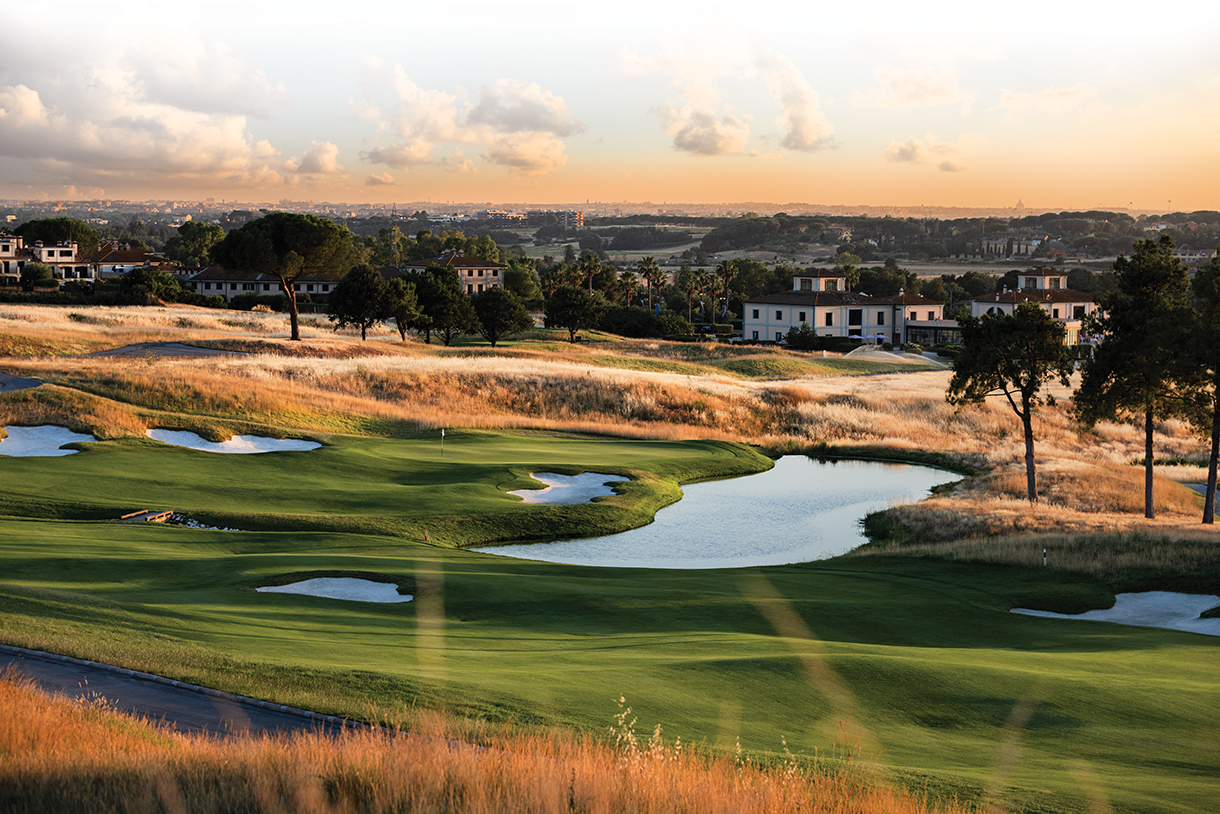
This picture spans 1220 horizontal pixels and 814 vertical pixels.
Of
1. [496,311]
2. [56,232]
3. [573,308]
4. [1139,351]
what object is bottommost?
[1139,351]

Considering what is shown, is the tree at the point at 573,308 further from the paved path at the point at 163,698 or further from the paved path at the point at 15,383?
the paved path at the point at 163,698

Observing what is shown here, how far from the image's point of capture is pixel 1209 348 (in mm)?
32844

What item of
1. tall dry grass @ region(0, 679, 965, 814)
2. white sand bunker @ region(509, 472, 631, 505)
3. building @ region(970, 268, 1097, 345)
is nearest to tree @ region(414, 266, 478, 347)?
white sand bunker @ region(509, 472, 631, 505)

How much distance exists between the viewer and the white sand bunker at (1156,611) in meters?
20.9

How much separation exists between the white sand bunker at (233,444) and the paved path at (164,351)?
84.5ft

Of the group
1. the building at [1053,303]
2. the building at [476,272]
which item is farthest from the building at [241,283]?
the building at [1053,303]

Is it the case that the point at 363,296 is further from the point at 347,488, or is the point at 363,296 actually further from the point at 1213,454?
the point at 1213,454

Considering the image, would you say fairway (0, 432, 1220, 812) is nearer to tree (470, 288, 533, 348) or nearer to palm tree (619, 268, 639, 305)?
tree (470, 288, 533, 348)

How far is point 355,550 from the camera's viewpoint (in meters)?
25.4

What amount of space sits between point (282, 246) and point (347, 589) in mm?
61732

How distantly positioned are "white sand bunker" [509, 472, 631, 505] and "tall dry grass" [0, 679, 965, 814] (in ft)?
90.8

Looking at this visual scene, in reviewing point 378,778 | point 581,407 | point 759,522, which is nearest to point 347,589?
point 378,778

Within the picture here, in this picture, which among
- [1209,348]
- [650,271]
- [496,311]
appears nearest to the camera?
[1209,348]

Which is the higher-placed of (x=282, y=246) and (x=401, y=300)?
(x=282, y=246)
